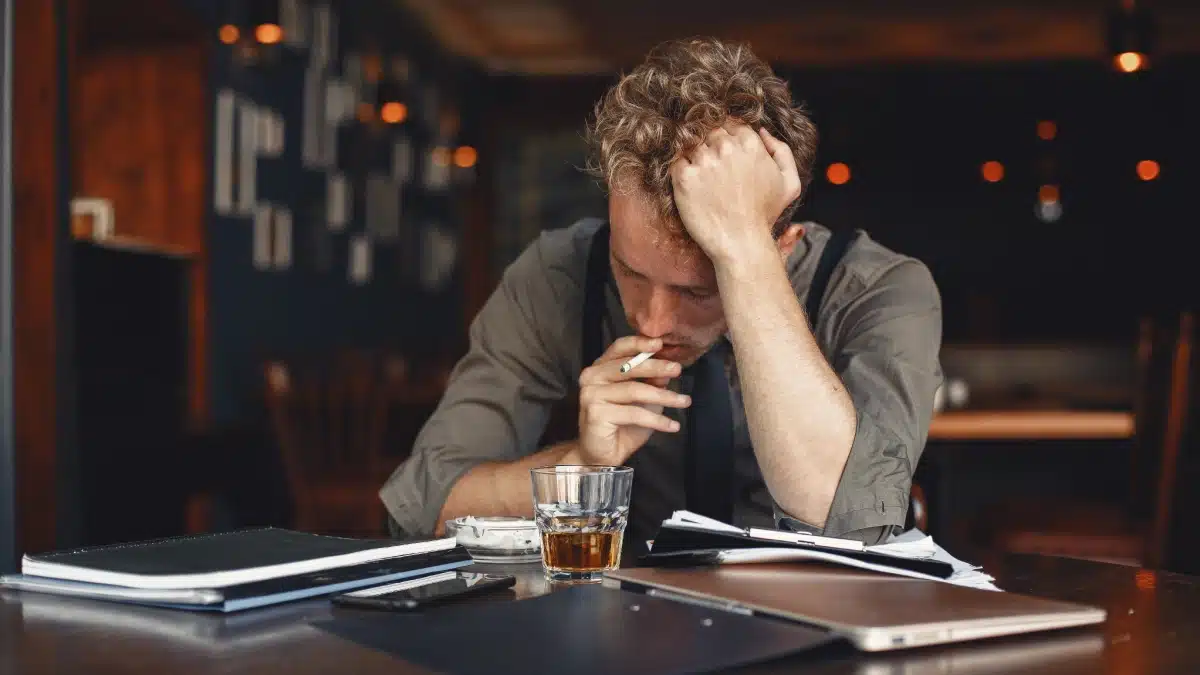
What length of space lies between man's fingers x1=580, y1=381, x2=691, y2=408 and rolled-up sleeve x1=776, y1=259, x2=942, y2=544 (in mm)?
197

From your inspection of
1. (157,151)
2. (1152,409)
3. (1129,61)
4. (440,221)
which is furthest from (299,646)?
(440,221)

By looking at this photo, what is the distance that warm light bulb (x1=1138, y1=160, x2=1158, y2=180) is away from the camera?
880 cm

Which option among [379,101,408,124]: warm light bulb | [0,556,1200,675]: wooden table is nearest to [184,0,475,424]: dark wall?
[379,101,408,124]: warm light bulb

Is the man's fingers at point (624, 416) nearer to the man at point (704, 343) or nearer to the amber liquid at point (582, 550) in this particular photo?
the man at point (704, 343)

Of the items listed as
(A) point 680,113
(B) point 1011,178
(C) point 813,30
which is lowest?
(A) point 680,113

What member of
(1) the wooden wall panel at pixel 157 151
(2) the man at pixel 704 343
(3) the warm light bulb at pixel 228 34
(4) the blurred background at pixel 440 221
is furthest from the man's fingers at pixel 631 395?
(3) the warm light bulb at pixel 228 34

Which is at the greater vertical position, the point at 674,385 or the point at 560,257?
the point at 560,257

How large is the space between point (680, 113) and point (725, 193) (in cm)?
12

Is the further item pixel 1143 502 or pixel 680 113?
pixel 1143 502

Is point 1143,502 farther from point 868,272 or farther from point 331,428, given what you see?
point 331,428

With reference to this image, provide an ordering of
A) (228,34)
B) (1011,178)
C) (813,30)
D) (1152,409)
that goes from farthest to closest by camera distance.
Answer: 1. (1011,178)
2. (813,30)
3. (228,34)
4. (1152,409)

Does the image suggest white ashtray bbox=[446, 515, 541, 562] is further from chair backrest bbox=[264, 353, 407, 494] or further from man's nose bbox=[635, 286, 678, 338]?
chair backrest bbox=[264, 353, 407, 494]

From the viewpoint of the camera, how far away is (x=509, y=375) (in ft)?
5.86

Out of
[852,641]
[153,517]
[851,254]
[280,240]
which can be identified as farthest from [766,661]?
[280,240]
